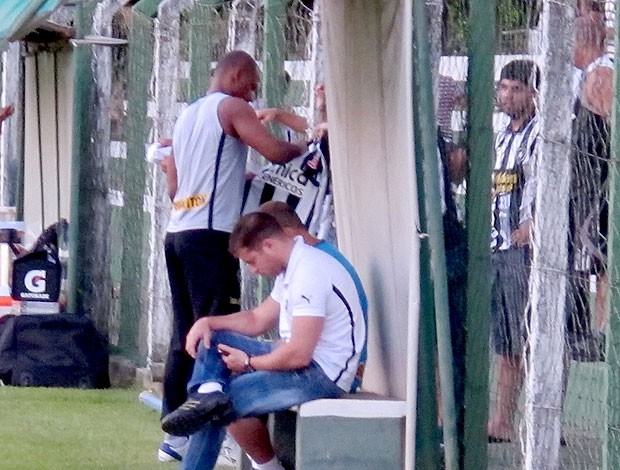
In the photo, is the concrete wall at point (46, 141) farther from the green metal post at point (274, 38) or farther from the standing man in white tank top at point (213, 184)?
the standing man in white tank top at point (213, 184)

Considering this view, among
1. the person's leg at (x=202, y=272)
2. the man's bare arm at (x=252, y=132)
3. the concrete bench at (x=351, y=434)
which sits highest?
the man's bare arm at (x=252, y=132)

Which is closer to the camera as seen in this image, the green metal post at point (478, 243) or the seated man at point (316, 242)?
the green metal post at point (478, 243)

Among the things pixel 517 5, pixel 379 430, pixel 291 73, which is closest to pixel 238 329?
pixel 379 430

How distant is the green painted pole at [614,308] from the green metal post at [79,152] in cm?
617

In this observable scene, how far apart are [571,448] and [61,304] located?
223 inches

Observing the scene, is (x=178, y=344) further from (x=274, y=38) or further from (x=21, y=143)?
(x=21, y=143)

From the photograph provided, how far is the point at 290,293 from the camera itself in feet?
18.0

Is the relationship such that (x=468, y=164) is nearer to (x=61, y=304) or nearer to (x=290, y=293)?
(x=290, y=293)

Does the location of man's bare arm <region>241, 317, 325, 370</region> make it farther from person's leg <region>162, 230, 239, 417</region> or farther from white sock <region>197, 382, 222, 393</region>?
person's leg <region>162, 230, 239, 417</region>

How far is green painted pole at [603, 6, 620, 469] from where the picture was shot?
177 inches

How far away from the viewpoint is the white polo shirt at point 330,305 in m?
5.40

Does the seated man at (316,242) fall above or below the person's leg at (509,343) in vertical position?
above

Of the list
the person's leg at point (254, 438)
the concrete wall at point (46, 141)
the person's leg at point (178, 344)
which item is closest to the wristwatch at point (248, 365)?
the person's leg at point (254, 438)

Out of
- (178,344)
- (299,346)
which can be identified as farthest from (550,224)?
(178,344)
